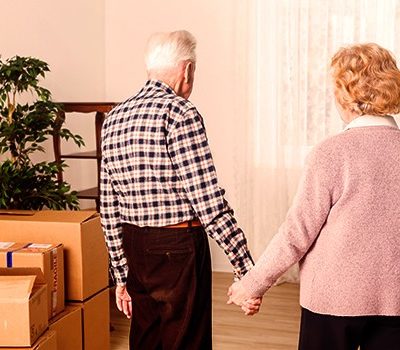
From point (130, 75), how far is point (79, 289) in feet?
8.39

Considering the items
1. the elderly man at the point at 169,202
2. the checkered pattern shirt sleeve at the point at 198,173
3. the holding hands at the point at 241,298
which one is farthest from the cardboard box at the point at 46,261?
the holding hands at the point at 241,298

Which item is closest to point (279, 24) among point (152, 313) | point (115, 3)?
point (115, 3)

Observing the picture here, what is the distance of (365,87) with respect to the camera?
1730mm

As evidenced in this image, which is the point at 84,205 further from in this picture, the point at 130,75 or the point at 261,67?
the point at 261,67

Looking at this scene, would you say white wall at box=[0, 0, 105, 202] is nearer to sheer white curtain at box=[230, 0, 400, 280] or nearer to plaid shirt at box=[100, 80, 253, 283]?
sheer white curtain at box=[230, 0, 400, 280]

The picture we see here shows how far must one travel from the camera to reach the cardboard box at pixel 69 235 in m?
2.93

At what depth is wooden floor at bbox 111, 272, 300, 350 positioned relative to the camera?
3.56m

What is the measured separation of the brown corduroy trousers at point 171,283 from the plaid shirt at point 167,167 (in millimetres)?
52

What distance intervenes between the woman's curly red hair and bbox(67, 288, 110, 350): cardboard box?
1.72m

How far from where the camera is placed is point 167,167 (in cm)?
210

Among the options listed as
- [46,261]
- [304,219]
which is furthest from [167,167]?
[46,261]

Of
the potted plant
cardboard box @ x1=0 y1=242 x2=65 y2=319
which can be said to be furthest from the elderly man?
the potted plant

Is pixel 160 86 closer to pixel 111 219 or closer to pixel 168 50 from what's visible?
pixel 168 50

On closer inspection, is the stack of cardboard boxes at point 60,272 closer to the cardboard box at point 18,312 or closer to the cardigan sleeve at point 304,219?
the cardboard box at point 18,312
